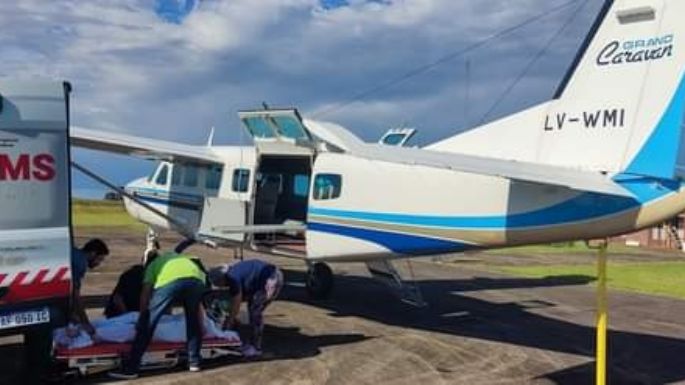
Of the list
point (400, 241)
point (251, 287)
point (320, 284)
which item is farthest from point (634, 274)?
point (251, 287)

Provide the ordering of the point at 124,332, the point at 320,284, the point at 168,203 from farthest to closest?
the point at 168,203 < the point at 320,284 < the point at 124,332

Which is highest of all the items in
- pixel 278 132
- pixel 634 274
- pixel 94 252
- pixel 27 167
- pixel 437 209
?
pixel 278 132

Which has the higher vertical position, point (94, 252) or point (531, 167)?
point (531, 167)

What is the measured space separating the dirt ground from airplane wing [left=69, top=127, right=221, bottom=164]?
311cm

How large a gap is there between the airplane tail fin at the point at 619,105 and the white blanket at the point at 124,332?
4.97m

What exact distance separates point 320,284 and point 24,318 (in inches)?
365

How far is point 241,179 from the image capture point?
16141mm

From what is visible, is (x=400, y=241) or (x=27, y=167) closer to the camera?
(x=27, y=167)

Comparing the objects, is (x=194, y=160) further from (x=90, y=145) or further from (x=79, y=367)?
(x=79, y=367)

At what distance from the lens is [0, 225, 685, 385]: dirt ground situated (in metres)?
10.4

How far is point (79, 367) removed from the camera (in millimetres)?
9359

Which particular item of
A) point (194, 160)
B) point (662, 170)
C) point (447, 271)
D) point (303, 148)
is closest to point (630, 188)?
point (662, 170)

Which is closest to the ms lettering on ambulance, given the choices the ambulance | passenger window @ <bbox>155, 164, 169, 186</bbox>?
Answer: the ambulance

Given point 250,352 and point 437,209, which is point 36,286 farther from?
point 437,209
